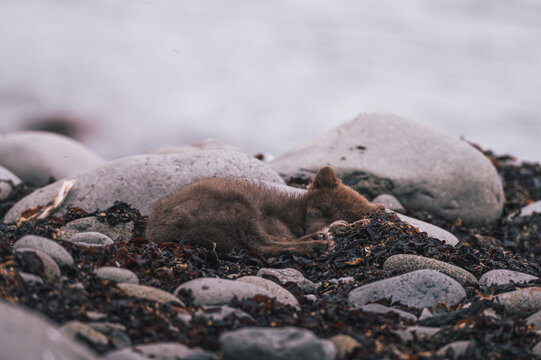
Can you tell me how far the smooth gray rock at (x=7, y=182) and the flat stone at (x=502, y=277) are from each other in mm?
7925

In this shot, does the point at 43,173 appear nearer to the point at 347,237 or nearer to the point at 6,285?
the point at 347,237

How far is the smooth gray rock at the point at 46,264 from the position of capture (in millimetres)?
4324

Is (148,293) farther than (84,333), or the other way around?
(148,293)

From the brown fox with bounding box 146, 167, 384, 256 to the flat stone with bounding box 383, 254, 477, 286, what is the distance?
2.38ft

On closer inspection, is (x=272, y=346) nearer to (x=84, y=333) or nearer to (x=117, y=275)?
(x=84, y=333)

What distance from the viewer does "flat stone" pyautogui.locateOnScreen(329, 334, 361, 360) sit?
3.67 m

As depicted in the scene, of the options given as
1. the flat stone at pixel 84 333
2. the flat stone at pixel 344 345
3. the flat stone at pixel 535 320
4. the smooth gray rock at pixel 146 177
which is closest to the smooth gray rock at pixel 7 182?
the smooth gray rock at pixel 146 177

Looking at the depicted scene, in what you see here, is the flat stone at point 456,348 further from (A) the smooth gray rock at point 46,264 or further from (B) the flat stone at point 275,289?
(A) the smooth gray rock at point 46,264

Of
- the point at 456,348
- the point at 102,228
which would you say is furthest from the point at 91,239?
the point at 456,348

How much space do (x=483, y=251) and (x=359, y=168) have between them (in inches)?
147

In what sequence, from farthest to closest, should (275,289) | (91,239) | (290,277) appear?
(91,239) → (290,277) → (275,289)

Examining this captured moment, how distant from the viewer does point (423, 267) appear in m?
5.52

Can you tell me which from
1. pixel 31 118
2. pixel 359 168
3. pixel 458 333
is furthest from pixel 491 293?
pixel 31 118

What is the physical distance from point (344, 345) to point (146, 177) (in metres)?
5.37
